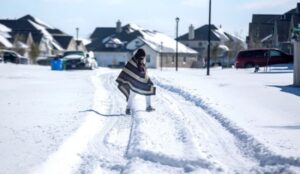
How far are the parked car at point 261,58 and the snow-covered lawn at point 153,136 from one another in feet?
74.7

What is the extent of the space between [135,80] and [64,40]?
262ft

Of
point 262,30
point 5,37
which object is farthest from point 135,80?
point 5,37

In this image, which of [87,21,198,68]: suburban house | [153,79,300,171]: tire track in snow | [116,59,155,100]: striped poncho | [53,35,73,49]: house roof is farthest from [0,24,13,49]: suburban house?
[153,79,300,171]: tire track in snow

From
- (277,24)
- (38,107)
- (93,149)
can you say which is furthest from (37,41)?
(93,149)

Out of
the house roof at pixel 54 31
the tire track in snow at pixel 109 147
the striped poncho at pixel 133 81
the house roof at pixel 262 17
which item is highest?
the house roof at pixel 262 17

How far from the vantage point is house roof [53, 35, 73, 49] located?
89438 mm

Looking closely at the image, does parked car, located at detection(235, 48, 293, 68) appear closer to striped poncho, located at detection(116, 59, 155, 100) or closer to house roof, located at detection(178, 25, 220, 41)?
striped poncho, located at detection(116, 59, 155, 100)

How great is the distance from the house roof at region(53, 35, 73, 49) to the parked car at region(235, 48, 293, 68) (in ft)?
180

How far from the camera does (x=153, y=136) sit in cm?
891

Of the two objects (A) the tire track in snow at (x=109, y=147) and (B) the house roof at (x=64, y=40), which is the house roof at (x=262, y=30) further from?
(A) the tire track in snow at (x=109, y=147)

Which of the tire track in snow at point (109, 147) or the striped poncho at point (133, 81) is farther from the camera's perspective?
the striped poncho at point (133, 81)

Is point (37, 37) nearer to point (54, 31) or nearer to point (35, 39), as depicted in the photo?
point (35, 39)

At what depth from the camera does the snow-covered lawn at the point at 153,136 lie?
691cm

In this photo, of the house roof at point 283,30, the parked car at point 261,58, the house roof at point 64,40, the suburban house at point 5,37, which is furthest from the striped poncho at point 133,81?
the house roof at point 64,40
